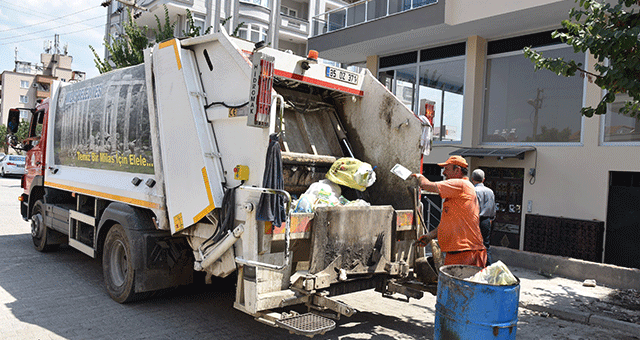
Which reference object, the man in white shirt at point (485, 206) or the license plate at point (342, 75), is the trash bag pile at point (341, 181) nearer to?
the license plate at point (342, 75)

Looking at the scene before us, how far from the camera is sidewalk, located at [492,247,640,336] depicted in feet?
18.3

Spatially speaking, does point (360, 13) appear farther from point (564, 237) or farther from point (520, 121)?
point (564, 237)

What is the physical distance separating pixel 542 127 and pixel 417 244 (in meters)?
5.95

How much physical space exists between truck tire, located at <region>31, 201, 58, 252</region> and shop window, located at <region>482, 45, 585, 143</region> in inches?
332

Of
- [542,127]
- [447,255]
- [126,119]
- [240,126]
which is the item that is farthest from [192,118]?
[542,127]

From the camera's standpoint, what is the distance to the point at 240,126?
389cm

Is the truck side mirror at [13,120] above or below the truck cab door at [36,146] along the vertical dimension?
above

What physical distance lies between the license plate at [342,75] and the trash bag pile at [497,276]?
2.50m

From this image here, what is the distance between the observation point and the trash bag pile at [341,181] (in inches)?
178

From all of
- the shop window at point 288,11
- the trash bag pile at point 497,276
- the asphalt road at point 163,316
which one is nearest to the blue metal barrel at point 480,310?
the trash bag pile at point 497,276

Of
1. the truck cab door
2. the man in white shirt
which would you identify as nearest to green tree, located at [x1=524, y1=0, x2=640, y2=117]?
the man in white shirt

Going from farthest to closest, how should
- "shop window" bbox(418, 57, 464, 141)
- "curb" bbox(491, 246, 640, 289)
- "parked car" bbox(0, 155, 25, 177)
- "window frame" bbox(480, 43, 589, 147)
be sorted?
"parked car" bbox(0, 155, 25, 177), "shop window" bbox(418, 57, 464, 141), "window frame" bbox(480, 43, 589, 147), "curb" bbox(491, 246, 640, 289)

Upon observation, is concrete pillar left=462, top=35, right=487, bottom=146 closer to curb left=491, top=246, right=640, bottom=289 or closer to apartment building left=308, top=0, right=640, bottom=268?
apartment building left=308, top=0, right=640, bottom=268

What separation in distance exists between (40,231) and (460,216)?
625 centimetres
